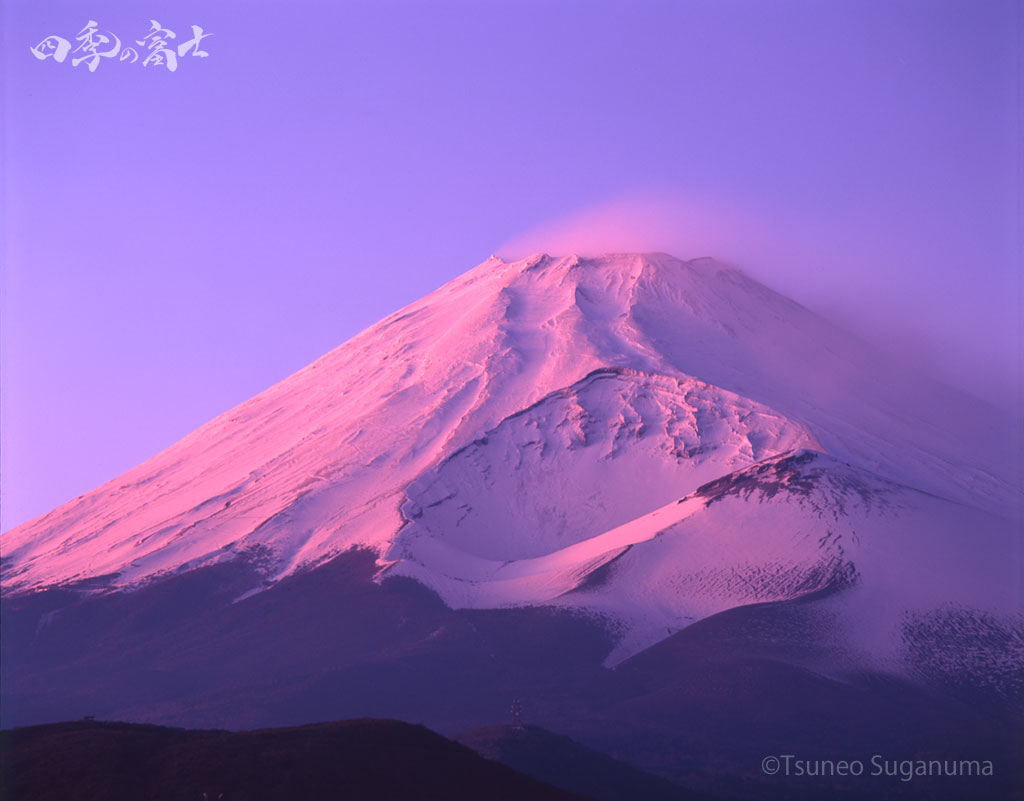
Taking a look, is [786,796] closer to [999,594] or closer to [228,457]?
[999,594]

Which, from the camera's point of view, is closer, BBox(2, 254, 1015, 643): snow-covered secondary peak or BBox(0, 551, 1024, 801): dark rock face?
BBox(0, 551, 1024, 801): dark rock face

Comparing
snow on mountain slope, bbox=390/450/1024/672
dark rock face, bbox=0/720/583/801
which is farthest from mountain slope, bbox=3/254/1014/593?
dark rock face, bbox=0/720/583/801

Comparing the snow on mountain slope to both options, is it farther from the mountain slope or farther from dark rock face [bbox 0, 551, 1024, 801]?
the mountain slope

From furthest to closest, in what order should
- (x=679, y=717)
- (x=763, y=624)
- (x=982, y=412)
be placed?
(x=982, y=412) → (x=763, y=624) → (x=679, y=717)

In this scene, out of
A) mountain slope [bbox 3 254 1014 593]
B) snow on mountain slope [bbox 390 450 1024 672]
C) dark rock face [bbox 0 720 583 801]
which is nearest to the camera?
dark rock face [bbox 0 720 583 801]

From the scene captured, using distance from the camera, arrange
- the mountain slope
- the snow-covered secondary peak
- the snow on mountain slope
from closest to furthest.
Answer: the snow on mountain slope
the snow-covered secondary peak
the mountain slope

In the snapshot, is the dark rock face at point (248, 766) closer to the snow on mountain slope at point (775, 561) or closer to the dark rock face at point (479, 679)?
the dark rock face at point (479, 679)

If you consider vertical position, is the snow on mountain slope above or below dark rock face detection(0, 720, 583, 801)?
below

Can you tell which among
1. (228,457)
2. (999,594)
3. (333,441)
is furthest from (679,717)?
(228,457)

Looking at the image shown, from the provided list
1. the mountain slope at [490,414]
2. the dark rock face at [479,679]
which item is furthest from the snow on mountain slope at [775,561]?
the mountain slope at [490,414]
